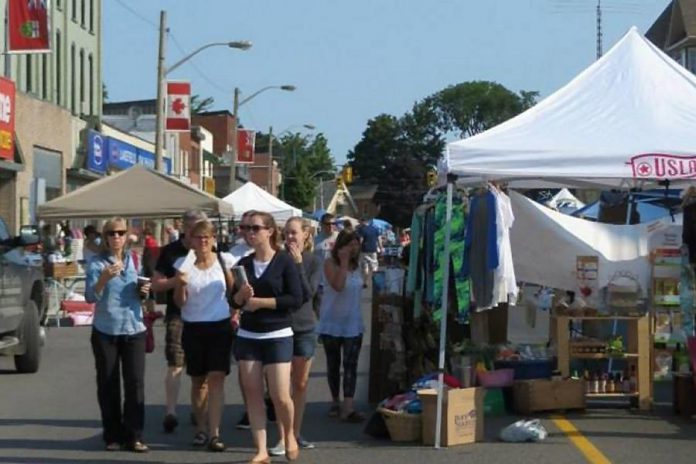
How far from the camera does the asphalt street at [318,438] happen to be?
9.98m

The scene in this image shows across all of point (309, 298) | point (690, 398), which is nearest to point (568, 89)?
point (690, 398)

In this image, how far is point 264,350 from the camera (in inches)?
362

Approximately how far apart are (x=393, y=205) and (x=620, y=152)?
87063mm

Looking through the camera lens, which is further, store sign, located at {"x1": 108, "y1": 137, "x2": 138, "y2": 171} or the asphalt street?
store sign, located at {"x1": 108, "y1": 137, "x2": 138, "y2": 171}

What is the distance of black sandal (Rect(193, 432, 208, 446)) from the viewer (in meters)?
10.4

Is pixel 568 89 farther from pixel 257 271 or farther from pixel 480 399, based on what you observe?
pixel 257 271

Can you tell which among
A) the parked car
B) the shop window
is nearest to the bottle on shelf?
the parked car

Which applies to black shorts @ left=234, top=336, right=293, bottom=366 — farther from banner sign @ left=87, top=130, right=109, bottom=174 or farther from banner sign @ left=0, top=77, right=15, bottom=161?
banner sign @ left=87, top=130, right=109, bottom=174

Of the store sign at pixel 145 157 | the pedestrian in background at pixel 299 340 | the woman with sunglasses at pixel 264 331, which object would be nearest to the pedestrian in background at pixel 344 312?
the pedestrian in background at pixel 299 340

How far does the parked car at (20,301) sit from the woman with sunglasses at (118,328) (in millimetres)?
4649

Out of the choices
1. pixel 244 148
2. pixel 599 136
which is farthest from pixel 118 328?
pixel 244 148

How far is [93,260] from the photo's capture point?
1012 cm

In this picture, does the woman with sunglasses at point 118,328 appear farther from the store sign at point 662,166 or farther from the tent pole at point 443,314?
the store sign at point 662,166

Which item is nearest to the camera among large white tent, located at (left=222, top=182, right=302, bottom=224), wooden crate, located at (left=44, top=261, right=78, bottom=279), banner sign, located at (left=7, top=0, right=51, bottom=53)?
wooden crate, located at (left=44, top=261, right=78, bottom=279)
